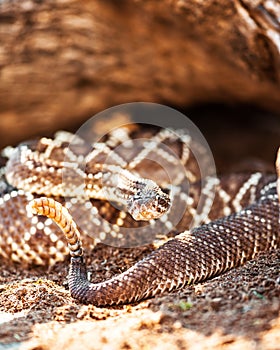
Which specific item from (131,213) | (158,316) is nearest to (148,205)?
(131,213)

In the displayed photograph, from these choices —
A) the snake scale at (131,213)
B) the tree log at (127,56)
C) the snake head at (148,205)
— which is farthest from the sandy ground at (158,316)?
the tree log at (127,56)

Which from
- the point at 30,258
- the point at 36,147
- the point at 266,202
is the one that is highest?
the point at 36,147

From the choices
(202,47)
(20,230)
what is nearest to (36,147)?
(20,230)

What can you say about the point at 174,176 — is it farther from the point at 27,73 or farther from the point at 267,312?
the point at 267,312

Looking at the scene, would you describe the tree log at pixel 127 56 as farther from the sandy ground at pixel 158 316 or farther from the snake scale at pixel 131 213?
the sandy ground at pixel 158 316

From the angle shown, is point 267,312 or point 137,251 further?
point 137,251

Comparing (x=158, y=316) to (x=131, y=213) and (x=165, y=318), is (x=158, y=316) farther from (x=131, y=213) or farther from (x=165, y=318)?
(x=131, y=213)

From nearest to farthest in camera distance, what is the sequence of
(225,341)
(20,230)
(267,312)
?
(225,341) < (267,312) < (20,230)
